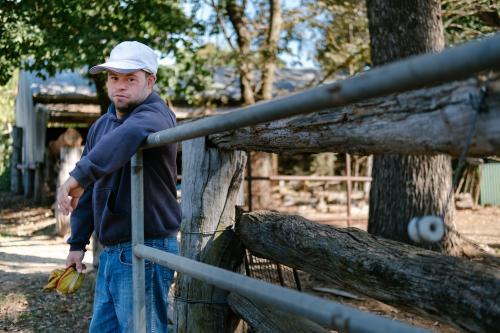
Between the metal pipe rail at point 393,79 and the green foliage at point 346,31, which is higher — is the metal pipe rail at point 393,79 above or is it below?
below

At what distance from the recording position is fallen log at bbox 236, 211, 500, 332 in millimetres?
1441

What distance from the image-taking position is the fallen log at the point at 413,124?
1.08m

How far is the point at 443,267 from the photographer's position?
1.61 meters

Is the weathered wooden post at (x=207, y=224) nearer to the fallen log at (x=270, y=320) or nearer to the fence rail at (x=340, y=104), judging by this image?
the fallen log at (x=270, y=320)

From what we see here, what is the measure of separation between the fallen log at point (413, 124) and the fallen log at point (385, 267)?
0.40 meters

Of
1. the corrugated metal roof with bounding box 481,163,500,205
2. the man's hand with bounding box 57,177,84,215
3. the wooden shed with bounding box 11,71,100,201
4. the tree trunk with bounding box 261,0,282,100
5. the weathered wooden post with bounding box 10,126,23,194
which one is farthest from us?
the weathered wooden post with bounding box 10,126,23,194

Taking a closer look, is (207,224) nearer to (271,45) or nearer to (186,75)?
(186,75)

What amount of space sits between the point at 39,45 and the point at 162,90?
1.69m

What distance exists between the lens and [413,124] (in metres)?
1.26

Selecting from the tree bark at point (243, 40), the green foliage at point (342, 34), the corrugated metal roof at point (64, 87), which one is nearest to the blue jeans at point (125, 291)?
the tree bark at point (243, 40)

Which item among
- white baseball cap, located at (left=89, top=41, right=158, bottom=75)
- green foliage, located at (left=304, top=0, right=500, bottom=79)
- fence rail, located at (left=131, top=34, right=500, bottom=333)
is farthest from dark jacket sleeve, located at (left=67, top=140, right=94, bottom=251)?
green foliage, located at (left=304, top=0, right=500, bottom=79)

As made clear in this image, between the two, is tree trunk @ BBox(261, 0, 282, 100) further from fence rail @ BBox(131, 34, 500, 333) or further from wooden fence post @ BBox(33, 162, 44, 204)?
fence rail @ BBox(131, 34, 500, 333)

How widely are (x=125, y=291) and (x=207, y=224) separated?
1.41 feet

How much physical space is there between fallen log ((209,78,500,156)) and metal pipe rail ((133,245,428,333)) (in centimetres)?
38
